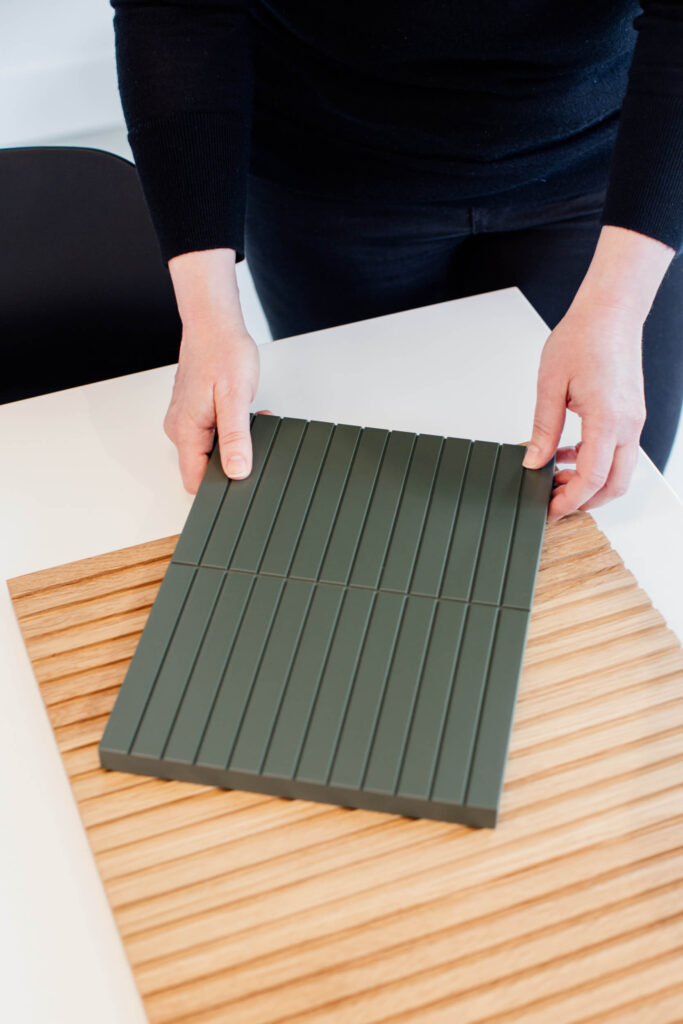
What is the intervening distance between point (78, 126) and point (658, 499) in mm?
1639

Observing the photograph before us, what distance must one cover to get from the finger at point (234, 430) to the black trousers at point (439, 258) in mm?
358

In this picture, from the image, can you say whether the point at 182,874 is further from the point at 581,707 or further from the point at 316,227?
the point at 316,227

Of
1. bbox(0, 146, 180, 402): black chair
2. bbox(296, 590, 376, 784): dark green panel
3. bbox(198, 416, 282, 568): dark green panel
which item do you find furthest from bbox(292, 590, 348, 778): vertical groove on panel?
bbox(0, 146, 180, 402): black chair

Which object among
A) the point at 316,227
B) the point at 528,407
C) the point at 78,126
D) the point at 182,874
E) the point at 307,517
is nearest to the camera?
the point at 182,874

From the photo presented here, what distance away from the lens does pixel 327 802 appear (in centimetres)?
68

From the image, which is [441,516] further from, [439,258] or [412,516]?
[439,258]

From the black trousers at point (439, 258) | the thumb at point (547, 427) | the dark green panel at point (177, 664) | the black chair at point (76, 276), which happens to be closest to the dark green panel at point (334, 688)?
the dark green panel at point (177, 664)

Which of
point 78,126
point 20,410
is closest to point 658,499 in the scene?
point 20,410

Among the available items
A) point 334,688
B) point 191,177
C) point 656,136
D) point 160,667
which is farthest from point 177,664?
point 656,136

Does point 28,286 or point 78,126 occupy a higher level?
point 28,286

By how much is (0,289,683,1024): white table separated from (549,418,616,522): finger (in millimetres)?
74

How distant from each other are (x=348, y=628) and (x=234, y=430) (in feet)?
0.76

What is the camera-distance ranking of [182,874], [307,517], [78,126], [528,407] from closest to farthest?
[182,874] → [307,517] → [528,407] → [78,126]

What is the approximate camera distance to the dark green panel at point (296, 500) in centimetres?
78
